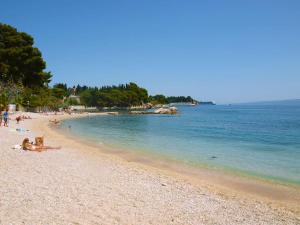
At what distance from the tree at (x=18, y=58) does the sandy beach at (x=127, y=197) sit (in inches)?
1878

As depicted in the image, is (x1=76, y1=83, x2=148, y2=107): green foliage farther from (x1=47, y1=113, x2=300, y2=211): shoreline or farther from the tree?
(x1=47, y1=113, x2=300, y2=211): shoreline

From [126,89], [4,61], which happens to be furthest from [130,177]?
[126,89]

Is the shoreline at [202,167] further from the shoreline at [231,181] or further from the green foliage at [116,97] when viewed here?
the green foliage at [116,97]

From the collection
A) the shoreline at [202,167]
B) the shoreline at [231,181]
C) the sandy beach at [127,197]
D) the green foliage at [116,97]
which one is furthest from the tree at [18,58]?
the green foliage at [116,97]

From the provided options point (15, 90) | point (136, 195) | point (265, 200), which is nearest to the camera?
point (136, 195)

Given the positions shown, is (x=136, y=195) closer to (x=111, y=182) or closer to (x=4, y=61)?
(x=111, y=182)

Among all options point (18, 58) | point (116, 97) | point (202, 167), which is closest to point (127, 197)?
point (202, 167)

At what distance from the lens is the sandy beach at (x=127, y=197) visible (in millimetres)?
7742

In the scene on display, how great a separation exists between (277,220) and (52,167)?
27.7ft

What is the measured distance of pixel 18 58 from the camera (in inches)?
2304

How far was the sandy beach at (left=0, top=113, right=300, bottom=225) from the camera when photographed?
7742mm

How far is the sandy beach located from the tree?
1878 inches

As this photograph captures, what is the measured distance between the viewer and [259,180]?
563 inches

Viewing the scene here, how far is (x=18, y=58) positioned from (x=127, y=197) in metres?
54.8
